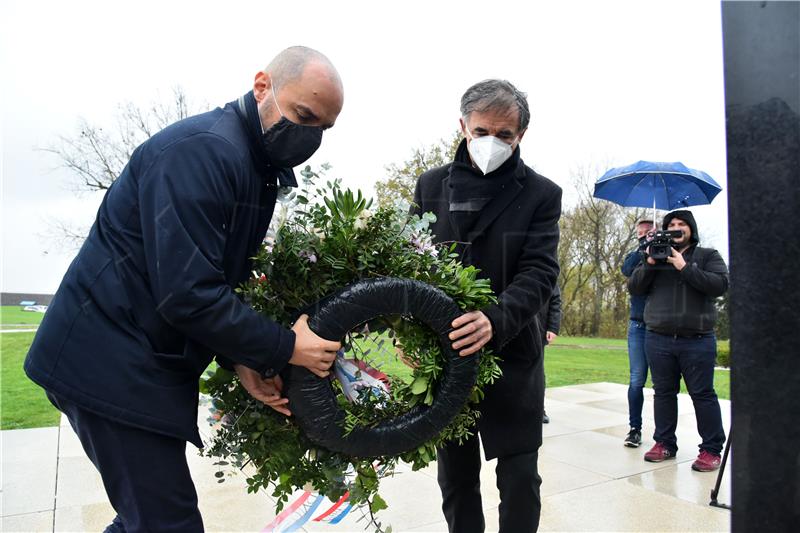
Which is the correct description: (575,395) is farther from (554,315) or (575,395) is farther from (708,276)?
(708,276)

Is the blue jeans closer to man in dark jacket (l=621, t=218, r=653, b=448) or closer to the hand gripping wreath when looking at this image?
man in dark jacket (l=621, t=218, r=653, b=448)

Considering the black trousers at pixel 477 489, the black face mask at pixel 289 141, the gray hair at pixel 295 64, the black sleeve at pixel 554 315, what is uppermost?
the gray hair at pixel 295 64

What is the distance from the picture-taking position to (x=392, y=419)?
2.35 meters

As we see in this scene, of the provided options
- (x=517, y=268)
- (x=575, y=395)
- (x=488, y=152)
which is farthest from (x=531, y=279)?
(x=575, y=395)

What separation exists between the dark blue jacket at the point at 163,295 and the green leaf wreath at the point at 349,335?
22 cm

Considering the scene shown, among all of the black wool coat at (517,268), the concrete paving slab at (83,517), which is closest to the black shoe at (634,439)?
the black wool coat at (517,268)

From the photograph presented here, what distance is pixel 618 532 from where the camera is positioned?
4000mm

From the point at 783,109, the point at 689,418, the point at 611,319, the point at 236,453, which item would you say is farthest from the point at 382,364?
the point at 611,319

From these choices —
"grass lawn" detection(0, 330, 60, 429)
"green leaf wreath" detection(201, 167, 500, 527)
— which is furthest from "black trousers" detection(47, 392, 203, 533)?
"grass lawn" detection(0, 330, 60, 429)

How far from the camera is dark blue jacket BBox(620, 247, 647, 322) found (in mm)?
6609

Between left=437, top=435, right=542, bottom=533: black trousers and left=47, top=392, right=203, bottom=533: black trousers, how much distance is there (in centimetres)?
138

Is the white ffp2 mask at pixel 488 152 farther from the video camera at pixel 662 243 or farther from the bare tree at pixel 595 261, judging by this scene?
the bare tree at pixel 595 261

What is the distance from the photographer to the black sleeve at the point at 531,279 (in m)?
2.58

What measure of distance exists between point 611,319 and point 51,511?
106 ft
